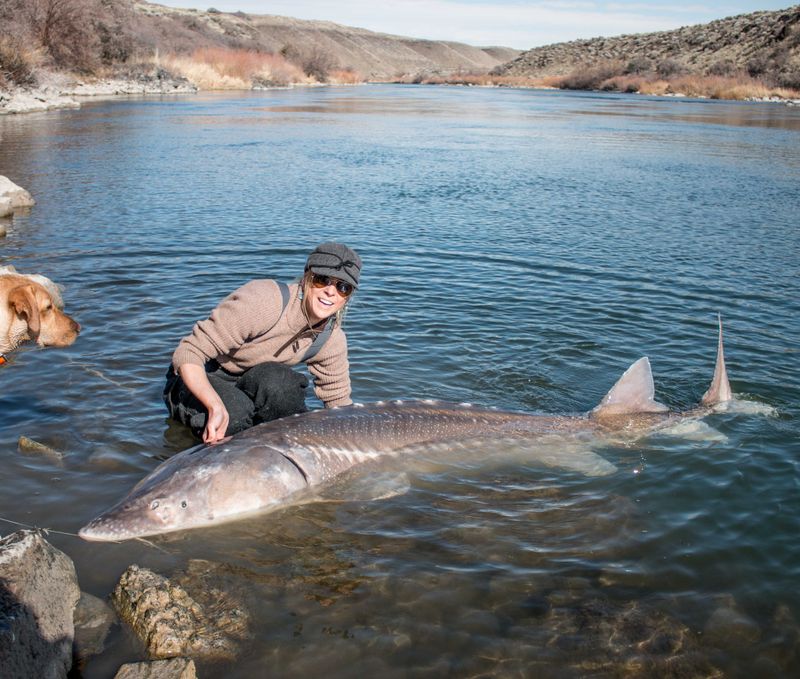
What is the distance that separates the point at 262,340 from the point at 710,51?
90917 mm

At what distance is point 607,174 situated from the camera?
22.0 metres

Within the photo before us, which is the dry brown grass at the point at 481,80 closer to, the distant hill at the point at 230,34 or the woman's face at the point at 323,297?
the distant hill at the point at 230,34

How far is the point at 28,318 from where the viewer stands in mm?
6586

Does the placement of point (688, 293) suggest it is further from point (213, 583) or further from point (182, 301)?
point (213, 583)

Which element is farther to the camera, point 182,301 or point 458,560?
point 182,301

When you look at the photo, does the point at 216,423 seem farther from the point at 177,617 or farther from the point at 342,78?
the point at 342,78

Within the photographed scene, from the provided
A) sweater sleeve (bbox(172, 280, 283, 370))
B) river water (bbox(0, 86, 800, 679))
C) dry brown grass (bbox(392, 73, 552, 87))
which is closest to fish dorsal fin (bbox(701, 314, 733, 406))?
river water (bbox(0, 86, 800, 679))

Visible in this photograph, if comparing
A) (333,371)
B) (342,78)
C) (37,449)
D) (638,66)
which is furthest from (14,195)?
(342,78)

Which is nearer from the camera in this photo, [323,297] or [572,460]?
[323,297]

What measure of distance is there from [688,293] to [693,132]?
2572 centimetres

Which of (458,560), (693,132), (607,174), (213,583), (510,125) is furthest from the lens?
(510,125)

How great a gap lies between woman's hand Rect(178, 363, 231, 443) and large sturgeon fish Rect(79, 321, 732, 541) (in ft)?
0.33

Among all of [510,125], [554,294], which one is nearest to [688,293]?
[554,294]

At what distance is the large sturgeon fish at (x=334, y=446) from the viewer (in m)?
5.11
